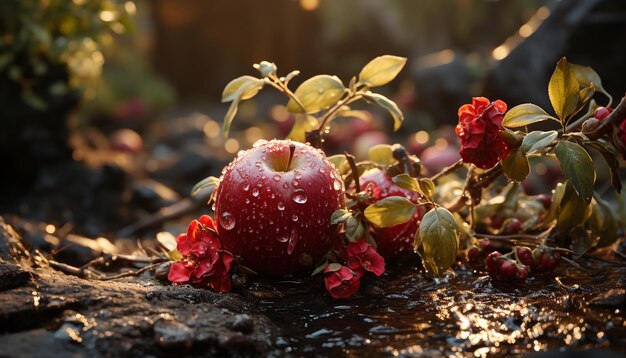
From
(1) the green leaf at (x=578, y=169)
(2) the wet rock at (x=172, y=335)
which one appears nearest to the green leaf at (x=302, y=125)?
(1) the green leaf at (x=578, y=169)

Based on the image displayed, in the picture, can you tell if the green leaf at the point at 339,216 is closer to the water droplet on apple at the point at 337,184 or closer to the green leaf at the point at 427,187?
the water droplet on apple at the point at 337,184

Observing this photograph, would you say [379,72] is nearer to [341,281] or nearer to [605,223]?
[341,281]

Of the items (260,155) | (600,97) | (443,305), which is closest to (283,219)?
(260,155)

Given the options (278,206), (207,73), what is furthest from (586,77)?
(207,73)

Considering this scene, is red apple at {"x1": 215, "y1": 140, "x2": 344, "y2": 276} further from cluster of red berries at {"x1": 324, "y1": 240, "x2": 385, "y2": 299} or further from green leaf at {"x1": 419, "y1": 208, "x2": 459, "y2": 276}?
green leaf at {"x1": 419, "y1": 208, "x2": 459, "y2": 276}

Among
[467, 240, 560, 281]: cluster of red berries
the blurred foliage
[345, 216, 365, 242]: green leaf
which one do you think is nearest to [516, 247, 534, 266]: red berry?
[467, 240, 560, 281]: cluster of red berries
